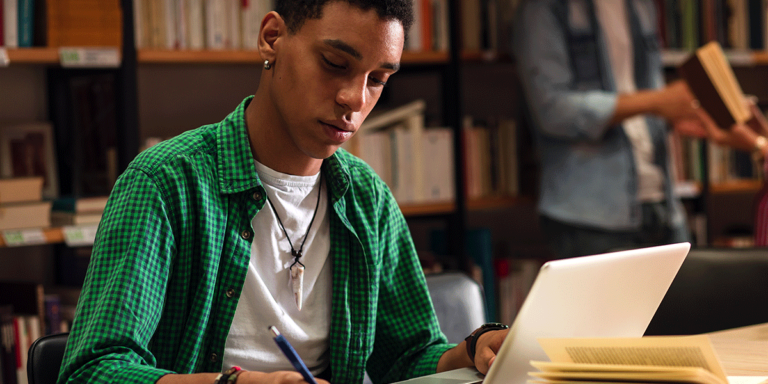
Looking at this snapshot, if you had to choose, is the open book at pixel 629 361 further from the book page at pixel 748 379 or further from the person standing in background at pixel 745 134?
the person standing in background at pixel 745 134

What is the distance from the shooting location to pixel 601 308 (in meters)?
0.81

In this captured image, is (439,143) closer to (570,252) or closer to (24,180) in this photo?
(570,252)

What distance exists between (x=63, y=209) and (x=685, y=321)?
1.47m

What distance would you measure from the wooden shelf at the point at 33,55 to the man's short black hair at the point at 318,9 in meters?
1.03

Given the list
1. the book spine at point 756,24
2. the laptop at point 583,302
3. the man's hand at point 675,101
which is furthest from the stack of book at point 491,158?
the laptop at point 583,302

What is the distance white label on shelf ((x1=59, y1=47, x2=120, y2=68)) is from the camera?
1.86 m

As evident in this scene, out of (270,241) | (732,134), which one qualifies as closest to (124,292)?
(270,241)

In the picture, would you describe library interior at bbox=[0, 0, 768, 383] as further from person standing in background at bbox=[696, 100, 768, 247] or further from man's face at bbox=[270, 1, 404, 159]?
man's face at bbox=[270, 1, 404, 159]

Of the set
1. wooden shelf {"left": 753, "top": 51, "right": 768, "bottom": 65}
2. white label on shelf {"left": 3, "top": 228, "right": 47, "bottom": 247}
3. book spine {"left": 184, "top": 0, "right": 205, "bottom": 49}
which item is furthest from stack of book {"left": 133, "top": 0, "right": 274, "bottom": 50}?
wooden shelf {"left": 753, "top": 51, "right": 768, "bottom": 65}

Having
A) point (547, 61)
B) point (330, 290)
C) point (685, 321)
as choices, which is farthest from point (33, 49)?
point (685, 321)

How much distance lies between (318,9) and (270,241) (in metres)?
0.33

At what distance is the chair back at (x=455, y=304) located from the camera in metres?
1.36

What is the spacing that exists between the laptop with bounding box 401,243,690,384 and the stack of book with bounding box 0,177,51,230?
1329mm

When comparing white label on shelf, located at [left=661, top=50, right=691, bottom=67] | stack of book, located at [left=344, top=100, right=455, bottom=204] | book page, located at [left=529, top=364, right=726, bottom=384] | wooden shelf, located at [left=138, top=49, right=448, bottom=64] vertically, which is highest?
white label on shelf, located at [left=661, top=50, right=691, bottom=67]
